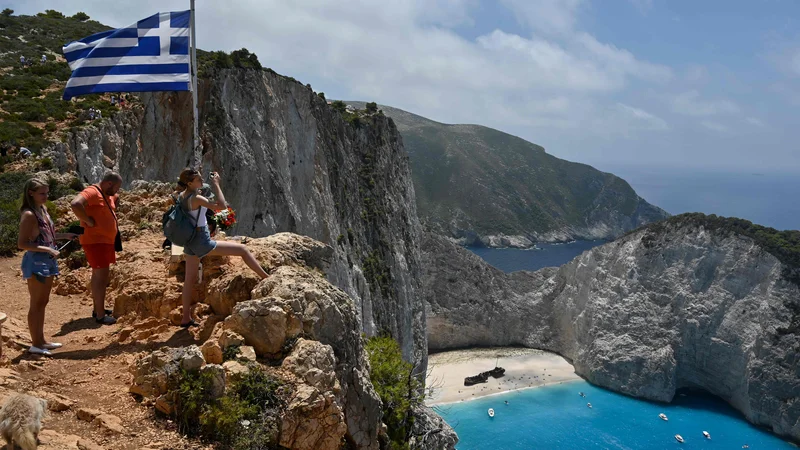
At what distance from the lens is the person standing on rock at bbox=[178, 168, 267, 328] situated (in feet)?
22.1

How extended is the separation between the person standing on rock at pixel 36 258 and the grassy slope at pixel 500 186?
364ft

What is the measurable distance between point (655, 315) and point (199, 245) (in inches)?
1894

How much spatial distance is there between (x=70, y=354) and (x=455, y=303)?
48315 mm

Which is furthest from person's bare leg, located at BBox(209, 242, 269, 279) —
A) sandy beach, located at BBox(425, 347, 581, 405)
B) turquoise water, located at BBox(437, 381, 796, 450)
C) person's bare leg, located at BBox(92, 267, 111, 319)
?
sandy beach, located at BBox(425, 347, 581, 405)

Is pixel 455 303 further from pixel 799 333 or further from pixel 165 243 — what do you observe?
pixel 165 243

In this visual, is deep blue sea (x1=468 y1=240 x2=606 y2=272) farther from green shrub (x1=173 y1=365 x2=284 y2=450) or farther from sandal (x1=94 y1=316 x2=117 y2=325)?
green shrub (x1=173 y1=365 x2=284 y2=450)

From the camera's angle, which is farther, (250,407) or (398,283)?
(398,283)

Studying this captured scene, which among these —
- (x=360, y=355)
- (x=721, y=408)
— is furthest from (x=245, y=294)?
(x=721, y=408)

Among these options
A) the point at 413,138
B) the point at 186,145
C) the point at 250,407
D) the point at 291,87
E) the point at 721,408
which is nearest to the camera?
the point at 250,407

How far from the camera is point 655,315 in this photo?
47438mm

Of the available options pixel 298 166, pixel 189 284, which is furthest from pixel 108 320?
pixel 298 166

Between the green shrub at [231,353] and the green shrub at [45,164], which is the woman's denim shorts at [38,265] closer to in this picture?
the green shrub at [231,353]

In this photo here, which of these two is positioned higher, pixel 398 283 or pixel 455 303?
pixel 398 283

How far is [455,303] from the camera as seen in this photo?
5353 cm
